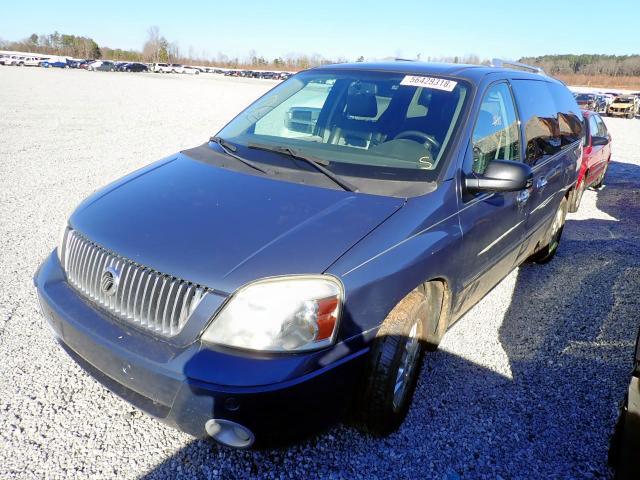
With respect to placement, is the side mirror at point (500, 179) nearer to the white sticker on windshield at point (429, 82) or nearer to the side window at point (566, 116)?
the white sticker on windshield at point (429, 82)

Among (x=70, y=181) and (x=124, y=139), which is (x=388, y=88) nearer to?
(x=70, y=181)

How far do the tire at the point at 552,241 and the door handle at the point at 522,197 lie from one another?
59.3 inches

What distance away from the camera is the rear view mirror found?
3.44 metres

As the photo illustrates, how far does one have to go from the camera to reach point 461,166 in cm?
284

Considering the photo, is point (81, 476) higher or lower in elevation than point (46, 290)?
lower

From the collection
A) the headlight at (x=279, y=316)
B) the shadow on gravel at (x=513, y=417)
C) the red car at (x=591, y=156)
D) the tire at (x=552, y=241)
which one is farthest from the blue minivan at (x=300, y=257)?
the red car at (x=591, y=156)

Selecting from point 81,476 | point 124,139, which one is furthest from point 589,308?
point 124,139

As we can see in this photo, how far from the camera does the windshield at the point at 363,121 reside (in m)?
2.87

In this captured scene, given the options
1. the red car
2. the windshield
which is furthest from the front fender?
the red car

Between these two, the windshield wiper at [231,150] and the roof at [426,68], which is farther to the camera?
the roof at [426,68]

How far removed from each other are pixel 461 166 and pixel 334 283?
128cm

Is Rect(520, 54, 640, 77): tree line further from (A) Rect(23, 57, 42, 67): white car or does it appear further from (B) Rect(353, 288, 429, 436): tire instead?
(B) Rect(353, 288, 429, 436): tire

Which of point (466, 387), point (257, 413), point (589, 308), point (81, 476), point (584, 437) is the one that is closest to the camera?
point (257, 413)

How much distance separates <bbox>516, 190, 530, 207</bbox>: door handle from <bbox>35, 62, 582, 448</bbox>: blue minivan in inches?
0.9
